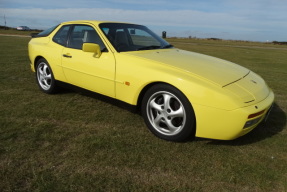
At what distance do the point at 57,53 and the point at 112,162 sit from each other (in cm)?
243

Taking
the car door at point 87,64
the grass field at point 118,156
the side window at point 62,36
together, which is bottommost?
the grass field at point 118,156

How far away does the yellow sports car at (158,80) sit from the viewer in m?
2.52

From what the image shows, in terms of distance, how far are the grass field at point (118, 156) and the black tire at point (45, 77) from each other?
0.70 m

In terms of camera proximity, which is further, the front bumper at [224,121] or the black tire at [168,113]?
the black tire at [168,113]

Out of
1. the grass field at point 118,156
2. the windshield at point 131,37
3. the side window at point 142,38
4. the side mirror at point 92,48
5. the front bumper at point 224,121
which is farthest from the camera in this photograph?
the side window at point 142,38

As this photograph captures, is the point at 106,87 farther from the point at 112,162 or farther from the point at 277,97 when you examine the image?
the point at 277,97

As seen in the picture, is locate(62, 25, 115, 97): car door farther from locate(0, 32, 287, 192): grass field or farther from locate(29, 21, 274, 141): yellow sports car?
locate(0, 32, 287, 192): grass field

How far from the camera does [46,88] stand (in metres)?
4.52

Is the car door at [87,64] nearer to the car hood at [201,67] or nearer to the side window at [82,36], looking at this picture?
the side window at [82,36]

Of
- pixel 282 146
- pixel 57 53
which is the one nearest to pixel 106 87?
pixel 57 53

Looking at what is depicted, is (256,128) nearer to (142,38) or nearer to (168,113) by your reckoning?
(168,113)

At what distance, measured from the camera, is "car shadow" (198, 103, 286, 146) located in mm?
2924

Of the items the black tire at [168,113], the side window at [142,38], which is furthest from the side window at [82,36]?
the black tire at [168,113]

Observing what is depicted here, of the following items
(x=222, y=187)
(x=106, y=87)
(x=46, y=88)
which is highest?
(x=106, y=87)
